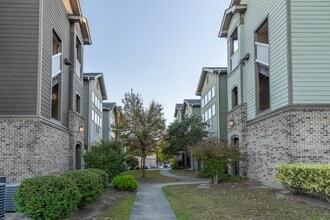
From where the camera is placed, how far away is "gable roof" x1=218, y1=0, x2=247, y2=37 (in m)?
22.0

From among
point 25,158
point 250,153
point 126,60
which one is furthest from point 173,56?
point 25,158

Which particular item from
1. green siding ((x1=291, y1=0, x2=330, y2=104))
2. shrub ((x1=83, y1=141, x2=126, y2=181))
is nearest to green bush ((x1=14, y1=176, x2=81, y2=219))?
green siding ((x1=291, y1=0, x2=330, y2=104))

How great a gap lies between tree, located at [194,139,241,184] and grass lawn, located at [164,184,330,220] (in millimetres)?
4729

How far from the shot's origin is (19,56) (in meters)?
14.4

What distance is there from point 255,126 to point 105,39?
16.6 meters

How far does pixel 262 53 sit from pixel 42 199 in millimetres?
13434

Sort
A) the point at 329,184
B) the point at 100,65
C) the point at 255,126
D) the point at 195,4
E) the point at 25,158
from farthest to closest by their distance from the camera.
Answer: the point at 100,65
the point at 195,4
the point at 255,126
the point at 25,158
the point at 329,184

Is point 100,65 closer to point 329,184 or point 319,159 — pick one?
point 319,159

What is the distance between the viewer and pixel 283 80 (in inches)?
599

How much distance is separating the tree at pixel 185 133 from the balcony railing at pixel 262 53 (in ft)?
52.3

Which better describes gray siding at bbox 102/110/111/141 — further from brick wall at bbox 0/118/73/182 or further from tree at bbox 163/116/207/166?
brick wall at bbox 0/118/73/182

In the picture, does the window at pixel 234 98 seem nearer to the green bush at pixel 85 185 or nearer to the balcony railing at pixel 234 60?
the balcony railing at pixel 234 60

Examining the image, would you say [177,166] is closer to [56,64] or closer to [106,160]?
[106,160]

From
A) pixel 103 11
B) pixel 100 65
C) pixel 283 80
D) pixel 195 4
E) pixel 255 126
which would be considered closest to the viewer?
pixel 283 80
